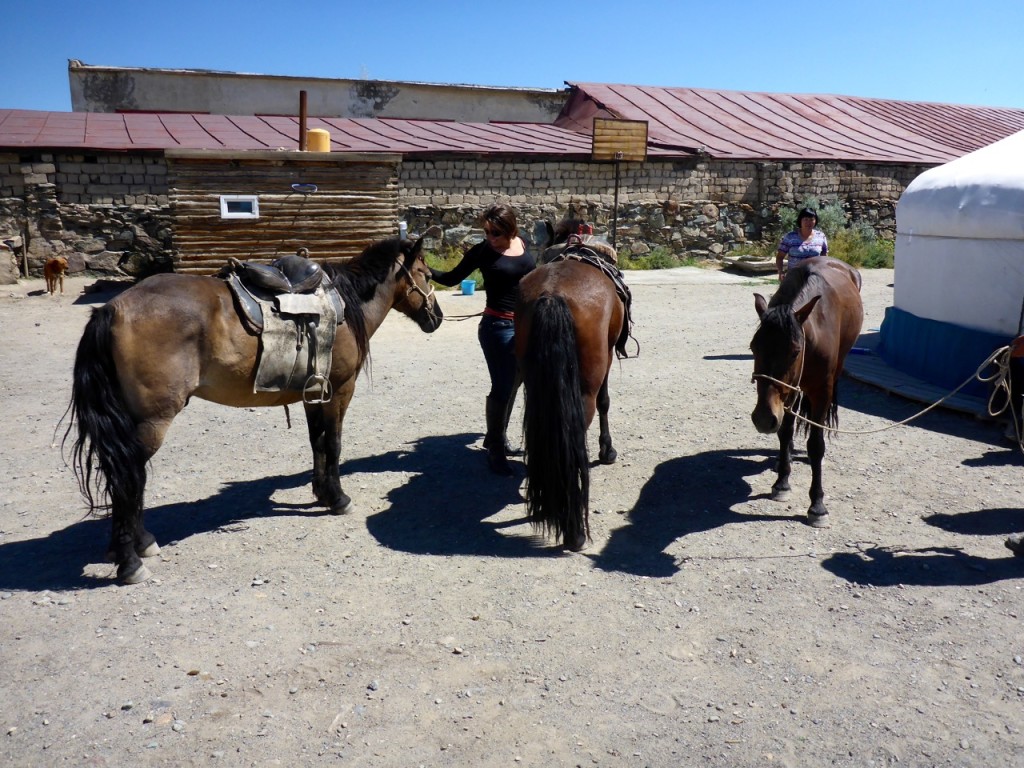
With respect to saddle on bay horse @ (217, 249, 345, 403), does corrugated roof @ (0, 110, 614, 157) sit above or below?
above

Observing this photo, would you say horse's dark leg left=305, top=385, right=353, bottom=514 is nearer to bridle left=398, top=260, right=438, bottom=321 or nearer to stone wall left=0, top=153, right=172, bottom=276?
bridle left=398, top=260, right=438, bottom=321

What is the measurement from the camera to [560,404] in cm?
396

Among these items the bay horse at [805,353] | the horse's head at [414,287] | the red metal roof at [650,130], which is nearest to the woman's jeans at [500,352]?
the horse's head at [414,287]

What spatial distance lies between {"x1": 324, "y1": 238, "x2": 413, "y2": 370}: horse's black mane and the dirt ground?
105cm

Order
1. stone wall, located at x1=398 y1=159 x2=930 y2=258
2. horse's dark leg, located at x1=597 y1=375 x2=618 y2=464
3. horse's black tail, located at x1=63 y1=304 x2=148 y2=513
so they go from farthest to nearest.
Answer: stone wall, located at x1=398 y1=159 x2=930 y2=258, horse's dark leg, located at x1=597 y1=375 x2=618 y2=464, horse's black tail, located at x1=63 y1=304 x2=148 y2=513

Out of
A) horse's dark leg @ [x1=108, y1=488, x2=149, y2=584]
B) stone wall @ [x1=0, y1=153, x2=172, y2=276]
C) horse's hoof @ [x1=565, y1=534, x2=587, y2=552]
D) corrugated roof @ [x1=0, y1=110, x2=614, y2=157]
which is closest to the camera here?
horse's dark leg @ [x1=108, y1=488, x2=149, y2=584]

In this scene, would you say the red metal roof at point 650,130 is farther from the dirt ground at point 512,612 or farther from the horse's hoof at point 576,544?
the horse's hoof at point 576,544

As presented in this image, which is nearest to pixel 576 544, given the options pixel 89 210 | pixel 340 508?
pixel 340 508

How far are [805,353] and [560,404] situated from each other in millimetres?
1499

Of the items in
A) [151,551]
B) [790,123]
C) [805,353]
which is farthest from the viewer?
[790,123]

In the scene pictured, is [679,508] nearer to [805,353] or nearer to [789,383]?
[789,383]

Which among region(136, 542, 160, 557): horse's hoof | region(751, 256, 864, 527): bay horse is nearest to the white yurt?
region(751, 256, 864, 527): bay horse

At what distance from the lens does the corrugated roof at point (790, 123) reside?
61.9 feet

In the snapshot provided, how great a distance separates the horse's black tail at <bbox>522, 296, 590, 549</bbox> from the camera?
156 inches
